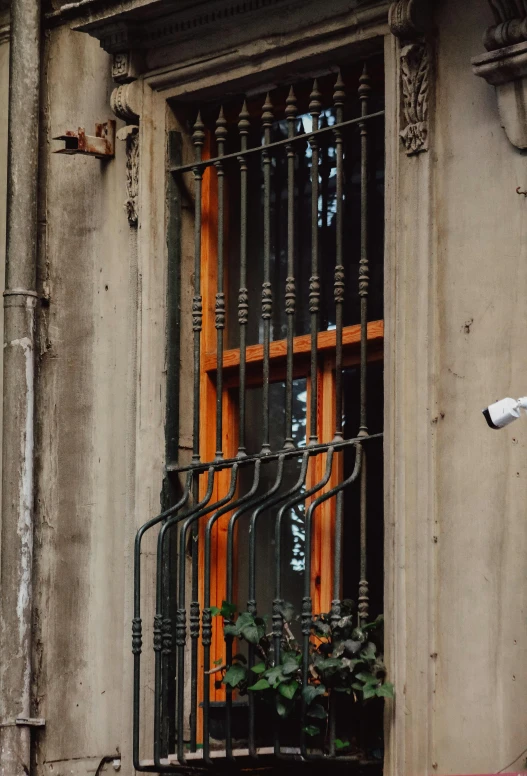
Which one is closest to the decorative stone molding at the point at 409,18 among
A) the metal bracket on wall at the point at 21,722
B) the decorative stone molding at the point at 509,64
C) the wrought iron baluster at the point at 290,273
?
the decorative stone molding at the point at 509,64

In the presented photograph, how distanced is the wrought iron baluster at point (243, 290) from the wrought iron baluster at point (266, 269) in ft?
0.29

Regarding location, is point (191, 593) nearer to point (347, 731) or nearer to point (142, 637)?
point (142, 637)

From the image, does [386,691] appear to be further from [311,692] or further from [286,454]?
[286,454]

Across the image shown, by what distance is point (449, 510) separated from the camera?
7.04 m

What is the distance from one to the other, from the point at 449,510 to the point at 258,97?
2261 millimetres

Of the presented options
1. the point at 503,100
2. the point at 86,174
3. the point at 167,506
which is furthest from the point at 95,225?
the point at 503,100

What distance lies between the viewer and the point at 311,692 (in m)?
7.14

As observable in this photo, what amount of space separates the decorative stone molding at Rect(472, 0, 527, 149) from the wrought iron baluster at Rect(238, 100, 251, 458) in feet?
4.30

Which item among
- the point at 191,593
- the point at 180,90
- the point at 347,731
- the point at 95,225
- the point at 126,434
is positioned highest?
the point at 180,90

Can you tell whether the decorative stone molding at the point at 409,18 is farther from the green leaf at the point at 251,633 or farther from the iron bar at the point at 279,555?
the green leaf at the point at 251,633

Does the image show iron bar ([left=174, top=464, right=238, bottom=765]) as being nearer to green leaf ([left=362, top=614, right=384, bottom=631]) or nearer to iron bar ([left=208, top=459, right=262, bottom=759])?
iron bar ([left=208, top=459, right=262, bottom=759])

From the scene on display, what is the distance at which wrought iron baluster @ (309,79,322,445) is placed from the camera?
7676 mm

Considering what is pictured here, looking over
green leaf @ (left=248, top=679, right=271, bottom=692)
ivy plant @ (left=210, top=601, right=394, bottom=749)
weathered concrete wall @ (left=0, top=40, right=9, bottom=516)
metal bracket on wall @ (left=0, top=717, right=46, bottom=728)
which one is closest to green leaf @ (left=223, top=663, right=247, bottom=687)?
ivy plant @ (left=210, top=601, right=394, bottom=749)

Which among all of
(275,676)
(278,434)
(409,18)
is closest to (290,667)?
(275,676)
